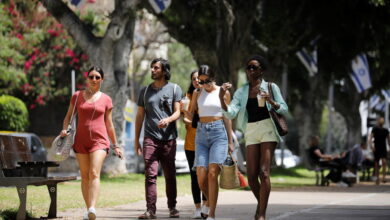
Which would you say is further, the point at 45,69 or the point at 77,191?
the point at 45,69

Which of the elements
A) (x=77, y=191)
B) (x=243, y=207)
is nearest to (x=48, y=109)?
(x=77, y=191)

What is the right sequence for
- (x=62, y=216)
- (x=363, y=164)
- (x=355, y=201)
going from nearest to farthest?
(x=62, y=216)
(x=355, y=201)
(x=363, y=164)

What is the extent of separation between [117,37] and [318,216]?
38.4 feet

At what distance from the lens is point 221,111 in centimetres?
1172

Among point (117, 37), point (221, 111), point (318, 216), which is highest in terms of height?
point (117, 37)

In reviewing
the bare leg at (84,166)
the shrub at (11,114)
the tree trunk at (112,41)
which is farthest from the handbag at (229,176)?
the shrub at (11,114)

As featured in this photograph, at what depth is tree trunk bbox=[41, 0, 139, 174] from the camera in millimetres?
23422

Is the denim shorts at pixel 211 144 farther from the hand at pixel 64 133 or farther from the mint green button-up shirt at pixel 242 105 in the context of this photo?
the hand at pixel 64 133

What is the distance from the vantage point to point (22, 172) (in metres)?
12.6

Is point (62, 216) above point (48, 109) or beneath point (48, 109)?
beneath

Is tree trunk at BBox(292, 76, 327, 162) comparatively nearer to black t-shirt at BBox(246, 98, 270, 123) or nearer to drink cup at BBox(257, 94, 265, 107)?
black t-shirt at BBox(246, 98, 270, 123)

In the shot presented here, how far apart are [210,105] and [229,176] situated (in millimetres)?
885

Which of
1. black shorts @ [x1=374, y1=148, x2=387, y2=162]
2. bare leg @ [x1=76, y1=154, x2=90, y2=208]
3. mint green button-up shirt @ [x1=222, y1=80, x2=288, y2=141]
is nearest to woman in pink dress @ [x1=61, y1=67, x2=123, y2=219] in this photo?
bare leg @ [x1=76, y1=154, x2=90, y2=208]

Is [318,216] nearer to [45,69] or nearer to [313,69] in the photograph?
[313,69]
